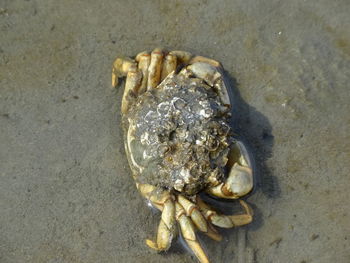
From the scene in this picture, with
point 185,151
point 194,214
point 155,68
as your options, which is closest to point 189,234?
point 194,214

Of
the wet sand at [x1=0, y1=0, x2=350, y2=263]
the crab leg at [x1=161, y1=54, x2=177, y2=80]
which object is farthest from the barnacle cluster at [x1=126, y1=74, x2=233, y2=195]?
the wet sand at [x1=0, y1=0, x2=350, y2=263]

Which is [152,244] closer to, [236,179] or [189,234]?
[189,234]

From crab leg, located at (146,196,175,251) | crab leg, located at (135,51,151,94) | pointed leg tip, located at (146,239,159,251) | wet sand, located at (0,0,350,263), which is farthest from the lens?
crab leg, located at (135,51,151,94)

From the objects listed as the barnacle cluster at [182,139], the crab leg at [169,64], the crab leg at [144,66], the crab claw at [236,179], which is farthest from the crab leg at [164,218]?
the crab leg at [169,64]

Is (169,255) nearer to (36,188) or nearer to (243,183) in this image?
(243,183)

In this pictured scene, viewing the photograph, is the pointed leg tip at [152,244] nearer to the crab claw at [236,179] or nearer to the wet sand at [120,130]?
the wet sand at [120,130]

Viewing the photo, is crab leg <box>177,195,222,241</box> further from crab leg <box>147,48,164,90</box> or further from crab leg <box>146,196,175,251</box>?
crab leg <box>147,48,164,90</box>
